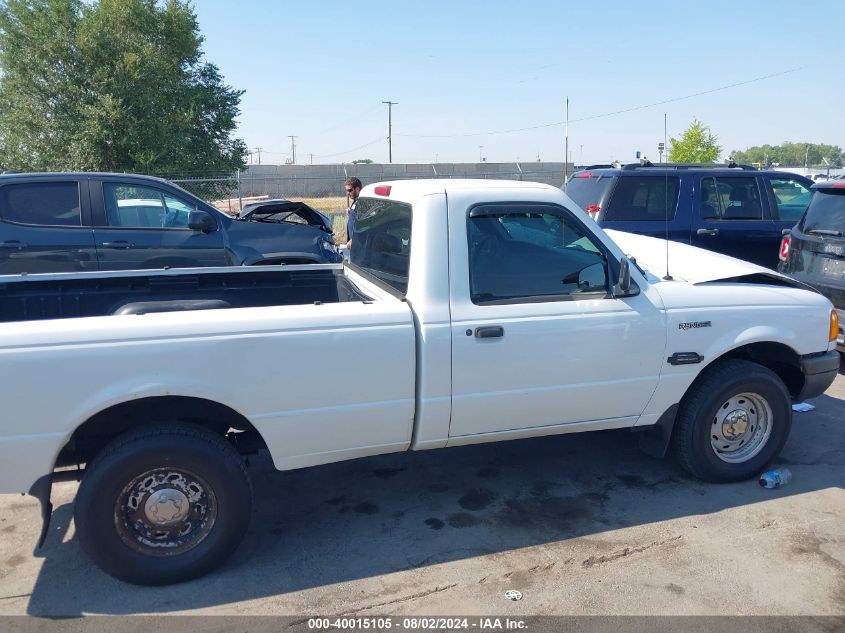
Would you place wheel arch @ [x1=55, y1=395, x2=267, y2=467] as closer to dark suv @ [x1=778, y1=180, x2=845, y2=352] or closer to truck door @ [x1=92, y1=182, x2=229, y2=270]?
truck door @ [x1=92, y1=182, x2=229, y2=270]

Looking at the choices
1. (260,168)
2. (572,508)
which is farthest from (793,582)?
(260,168)

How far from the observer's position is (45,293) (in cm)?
416

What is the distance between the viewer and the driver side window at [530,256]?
385 centimetres

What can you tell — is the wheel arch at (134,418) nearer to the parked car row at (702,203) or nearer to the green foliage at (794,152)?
the parked car row at (702,203)

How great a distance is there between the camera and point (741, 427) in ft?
14.7

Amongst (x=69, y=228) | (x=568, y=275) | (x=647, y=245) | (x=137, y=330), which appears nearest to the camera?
(x=137, y=330)

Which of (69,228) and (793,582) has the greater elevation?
(69,228)

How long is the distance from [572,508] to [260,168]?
37945 mm

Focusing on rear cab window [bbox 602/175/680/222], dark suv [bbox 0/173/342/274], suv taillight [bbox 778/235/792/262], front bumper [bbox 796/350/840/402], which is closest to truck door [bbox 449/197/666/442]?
front bumper [bbox 796/350/840/402]

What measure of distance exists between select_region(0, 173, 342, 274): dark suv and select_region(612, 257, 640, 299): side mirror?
5059 millimetres

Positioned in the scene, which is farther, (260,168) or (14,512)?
(260,168)

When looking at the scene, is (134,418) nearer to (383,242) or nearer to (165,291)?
(165,291)

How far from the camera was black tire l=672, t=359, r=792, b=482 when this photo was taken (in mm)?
4320

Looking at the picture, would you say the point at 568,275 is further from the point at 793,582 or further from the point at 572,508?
the point at 793,582
